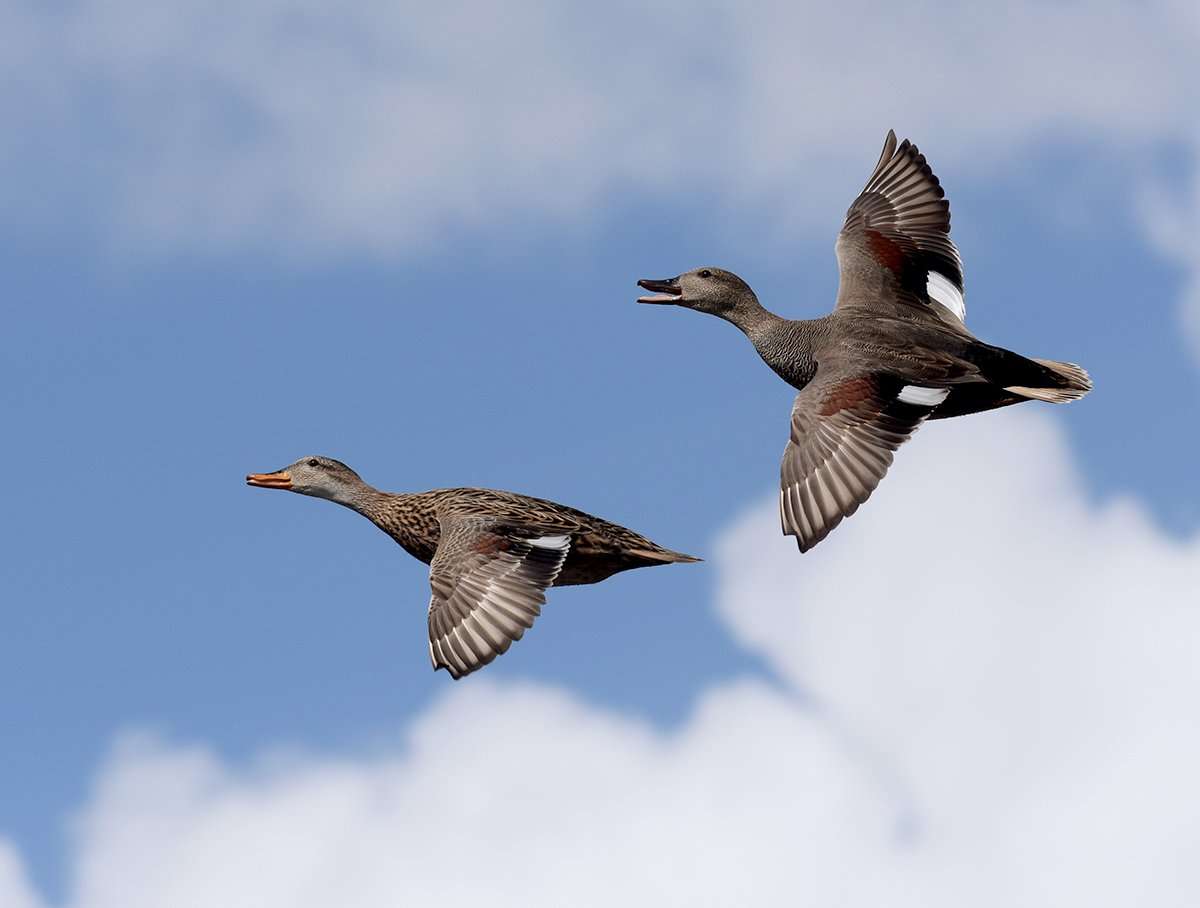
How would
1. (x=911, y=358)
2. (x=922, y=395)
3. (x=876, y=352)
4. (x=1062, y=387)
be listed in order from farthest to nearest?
(x=1062, y=387)
(x=876, y=352)
(x=911, y=358)
(x=922, y=395)

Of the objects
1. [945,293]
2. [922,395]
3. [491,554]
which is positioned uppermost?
[945,293]

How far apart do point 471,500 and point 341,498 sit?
201 centimetres

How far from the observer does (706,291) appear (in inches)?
562

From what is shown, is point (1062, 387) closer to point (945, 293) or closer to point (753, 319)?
point (945, 293)

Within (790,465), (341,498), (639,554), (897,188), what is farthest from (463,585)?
(897,188)

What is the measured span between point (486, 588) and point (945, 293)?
507 centimetres

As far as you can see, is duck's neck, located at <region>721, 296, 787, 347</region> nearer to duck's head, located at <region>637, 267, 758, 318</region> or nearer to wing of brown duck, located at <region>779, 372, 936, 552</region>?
duck's head, located at <region>637, 267, 758, 318</region>

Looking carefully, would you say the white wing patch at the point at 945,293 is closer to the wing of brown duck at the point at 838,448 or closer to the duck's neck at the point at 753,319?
the duck's neck at the point at 753,319

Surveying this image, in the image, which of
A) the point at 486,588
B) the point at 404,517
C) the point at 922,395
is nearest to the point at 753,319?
the point at 922,395

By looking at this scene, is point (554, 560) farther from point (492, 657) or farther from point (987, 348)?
point (987, 348)

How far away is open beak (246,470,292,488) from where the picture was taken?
14570 mm

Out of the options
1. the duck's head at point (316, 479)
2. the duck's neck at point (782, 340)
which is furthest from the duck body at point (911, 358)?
the duck's head at point (316, 479)

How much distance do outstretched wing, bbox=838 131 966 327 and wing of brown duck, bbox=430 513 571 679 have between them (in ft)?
11.9

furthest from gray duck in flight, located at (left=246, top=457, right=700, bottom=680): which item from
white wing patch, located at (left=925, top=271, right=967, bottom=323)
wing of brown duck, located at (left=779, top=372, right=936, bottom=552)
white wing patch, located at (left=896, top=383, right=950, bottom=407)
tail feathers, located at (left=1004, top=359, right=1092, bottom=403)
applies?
white wing patch, located at (left=925, top=271, right=967, bottom=323)
